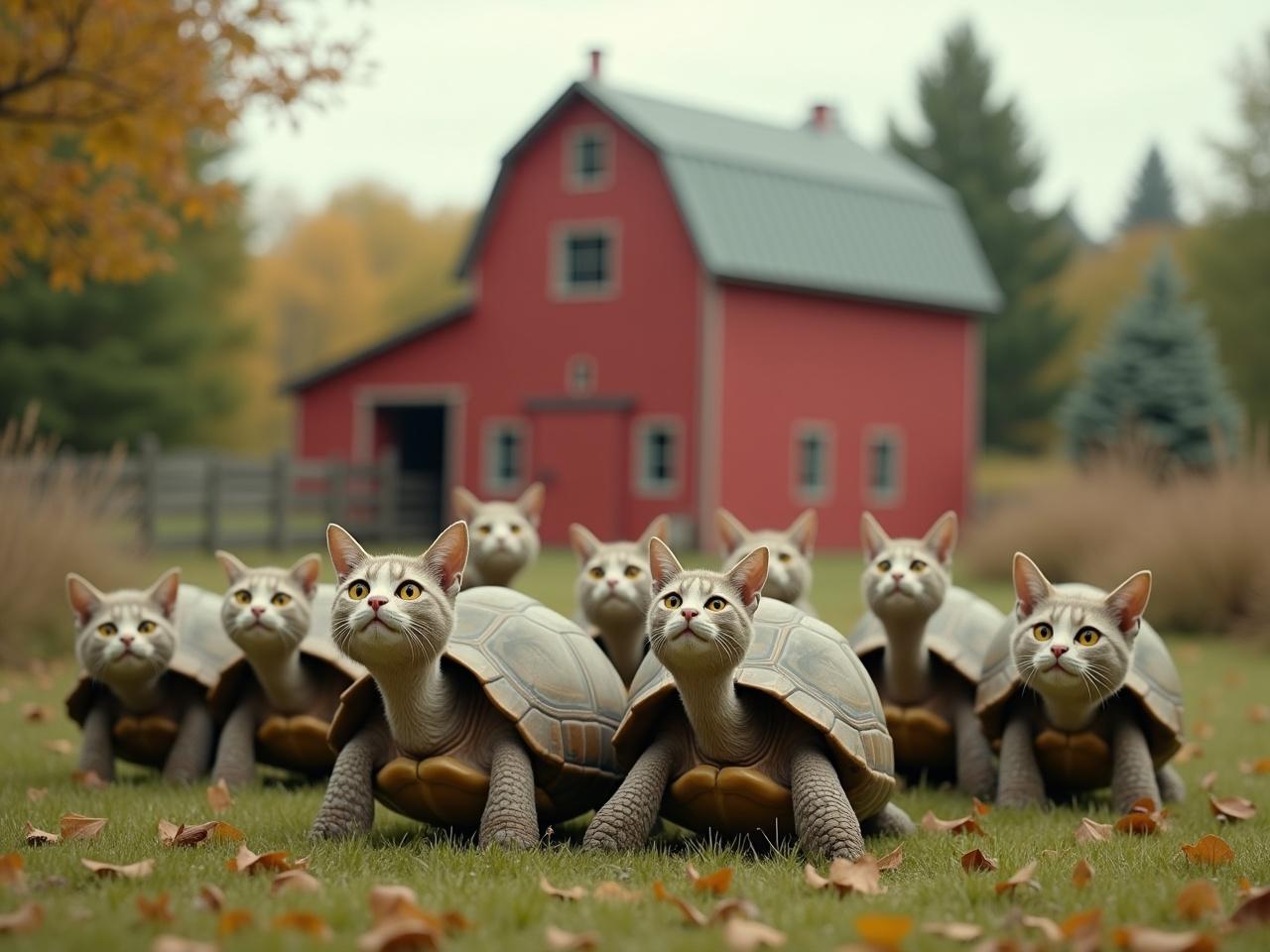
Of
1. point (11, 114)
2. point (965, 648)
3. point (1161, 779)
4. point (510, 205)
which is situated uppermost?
point (510, 205)

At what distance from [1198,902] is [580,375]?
2805 cm

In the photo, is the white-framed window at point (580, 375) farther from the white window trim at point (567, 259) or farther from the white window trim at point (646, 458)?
the white window trim at point (646, 458)

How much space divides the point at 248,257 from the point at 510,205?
939 inches

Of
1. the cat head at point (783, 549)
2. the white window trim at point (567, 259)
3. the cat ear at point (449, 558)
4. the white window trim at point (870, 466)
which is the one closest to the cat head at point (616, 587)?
the cat head at point (783, 549)

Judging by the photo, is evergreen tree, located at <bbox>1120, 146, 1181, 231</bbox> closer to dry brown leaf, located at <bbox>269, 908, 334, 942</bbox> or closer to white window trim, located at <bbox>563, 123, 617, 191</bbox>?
white window trim, located at <bbox>563, 123, 617, 191</bbox>

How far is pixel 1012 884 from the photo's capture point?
4.95m

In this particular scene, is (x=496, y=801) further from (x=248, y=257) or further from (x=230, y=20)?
(x=248, y=257)

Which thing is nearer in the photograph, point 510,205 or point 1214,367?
point 510,205

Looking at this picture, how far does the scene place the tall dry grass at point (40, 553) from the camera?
39.8 feet

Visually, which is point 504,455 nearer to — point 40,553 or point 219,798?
point 40,553

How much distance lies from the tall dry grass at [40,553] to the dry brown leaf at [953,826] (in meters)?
7.63

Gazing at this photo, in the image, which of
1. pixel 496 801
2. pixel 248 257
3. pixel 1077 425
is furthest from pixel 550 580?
pixel 248 257

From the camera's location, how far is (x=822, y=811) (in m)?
5.67

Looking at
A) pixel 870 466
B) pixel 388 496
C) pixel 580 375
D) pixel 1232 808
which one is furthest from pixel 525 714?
pixel 870 466
